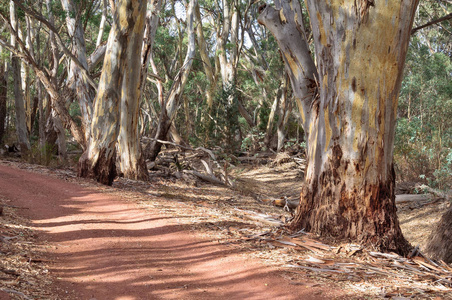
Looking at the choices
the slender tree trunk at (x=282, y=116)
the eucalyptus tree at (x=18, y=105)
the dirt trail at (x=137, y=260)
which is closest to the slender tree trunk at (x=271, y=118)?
the slender tree trunk at (x=282, y=116)

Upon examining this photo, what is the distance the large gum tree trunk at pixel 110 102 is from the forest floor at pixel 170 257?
1686mm

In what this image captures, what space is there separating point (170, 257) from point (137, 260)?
0.33 meters

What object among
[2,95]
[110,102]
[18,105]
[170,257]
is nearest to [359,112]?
[170,257]

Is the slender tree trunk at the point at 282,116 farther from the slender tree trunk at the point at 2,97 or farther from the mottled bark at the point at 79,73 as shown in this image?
the slender tree trunk at the point at 2,97

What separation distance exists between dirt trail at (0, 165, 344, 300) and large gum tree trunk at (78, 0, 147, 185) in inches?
93.3

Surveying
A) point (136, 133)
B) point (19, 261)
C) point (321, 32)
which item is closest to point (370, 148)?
point (321, 32)

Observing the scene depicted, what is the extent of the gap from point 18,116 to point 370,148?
42.2ft

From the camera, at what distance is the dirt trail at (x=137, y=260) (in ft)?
11.6

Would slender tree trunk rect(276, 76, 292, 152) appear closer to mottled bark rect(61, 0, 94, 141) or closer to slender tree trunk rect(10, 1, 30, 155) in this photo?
mottled bark rect(61, 0, 94, 141)

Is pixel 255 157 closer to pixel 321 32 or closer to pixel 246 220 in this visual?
pixel 246 220

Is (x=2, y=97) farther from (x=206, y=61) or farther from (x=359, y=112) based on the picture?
(x=359, y=112)

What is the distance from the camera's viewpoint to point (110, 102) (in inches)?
325

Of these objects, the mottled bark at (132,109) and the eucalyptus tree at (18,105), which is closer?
the mottled bark at (132,109)

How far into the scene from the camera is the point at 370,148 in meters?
4.62
